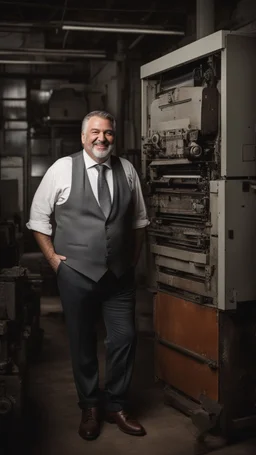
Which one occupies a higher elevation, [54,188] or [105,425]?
[54,188]

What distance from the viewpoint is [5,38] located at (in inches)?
279

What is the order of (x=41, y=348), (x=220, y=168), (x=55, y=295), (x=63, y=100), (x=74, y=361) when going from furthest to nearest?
(x=63, y=100) < (x=55, y=295) < (x=41, y=348) < (x=74, y=361) < (x=220, y=168)

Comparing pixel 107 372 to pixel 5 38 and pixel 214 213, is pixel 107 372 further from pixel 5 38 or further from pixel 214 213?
pixel 5 38

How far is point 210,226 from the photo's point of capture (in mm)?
2848

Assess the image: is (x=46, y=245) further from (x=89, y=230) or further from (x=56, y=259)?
(x=89, y=230)

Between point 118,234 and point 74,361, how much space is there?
0.68 m

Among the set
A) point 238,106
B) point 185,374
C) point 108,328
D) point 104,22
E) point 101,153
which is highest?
point 104,22

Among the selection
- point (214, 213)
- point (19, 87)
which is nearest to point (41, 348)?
point (214, 213)

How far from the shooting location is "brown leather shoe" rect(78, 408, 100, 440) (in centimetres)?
291

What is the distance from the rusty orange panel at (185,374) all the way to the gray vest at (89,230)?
0.62 meters

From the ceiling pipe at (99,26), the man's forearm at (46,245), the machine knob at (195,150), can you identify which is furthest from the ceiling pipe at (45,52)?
the machine knob at (195,150)

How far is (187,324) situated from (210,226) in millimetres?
563

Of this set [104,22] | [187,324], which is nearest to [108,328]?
[187,324]

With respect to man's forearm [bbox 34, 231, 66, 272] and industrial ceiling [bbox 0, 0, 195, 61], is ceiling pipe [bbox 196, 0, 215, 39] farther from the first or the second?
man's forearm [bbox 34, 231, 66, 272]
